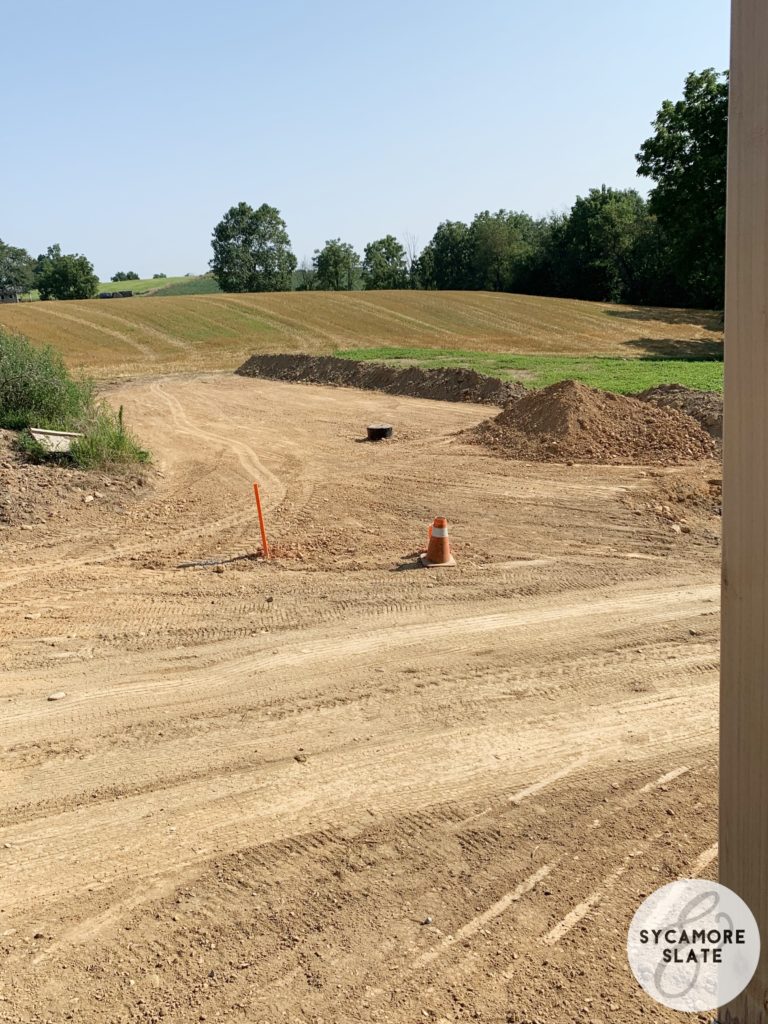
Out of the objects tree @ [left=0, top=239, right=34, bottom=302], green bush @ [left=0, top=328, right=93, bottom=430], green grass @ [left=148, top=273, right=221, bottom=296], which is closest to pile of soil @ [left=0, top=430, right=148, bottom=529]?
green bush @ [left=0, top=328, right=93, bottom=430]

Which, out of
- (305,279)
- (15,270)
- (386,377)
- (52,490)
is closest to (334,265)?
(305,279)

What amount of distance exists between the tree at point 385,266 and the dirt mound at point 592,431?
267ft

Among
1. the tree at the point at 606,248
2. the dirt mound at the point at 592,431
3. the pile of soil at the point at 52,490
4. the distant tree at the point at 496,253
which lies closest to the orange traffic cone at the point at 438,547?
the pile of soil at the point at 52,490

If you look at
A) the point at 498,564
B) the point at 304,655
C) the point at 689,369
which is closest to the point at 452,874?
the point at 304,655

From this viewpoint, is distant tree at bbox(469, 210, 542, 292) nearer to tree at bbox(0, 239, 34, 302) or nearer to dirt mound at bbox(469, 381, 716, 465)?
dirt mound at bbox(469, 381, 716, 465)

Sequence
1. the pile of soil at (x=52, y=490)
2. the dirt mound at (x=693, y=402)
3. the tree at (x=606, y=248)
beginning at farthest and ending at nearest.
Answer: the tree at (x=606, y=248), the dirt mound at (x=693, y=402), the pile of soil at (x=52, y=490)

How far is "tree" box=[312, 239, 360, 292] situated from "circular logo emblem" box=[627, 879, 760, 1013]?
104545 mm

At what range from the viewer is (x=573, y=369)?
88.2 feet

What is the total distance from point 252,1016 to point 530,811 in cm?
193

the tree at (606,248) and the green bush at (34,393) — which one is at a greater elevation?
the tree at (606,248)

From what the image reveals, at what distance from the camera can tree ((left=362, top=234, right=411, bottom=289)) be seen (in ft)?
323

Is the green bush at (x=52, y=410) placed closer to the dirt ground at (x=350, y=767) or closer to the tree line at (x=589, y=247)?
the dirt ground at (x=350, y=767)

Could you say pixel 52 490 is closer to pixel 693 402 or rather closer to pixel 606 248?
pixel 693 402

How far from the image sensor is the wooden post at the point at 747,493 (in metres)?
1.97
